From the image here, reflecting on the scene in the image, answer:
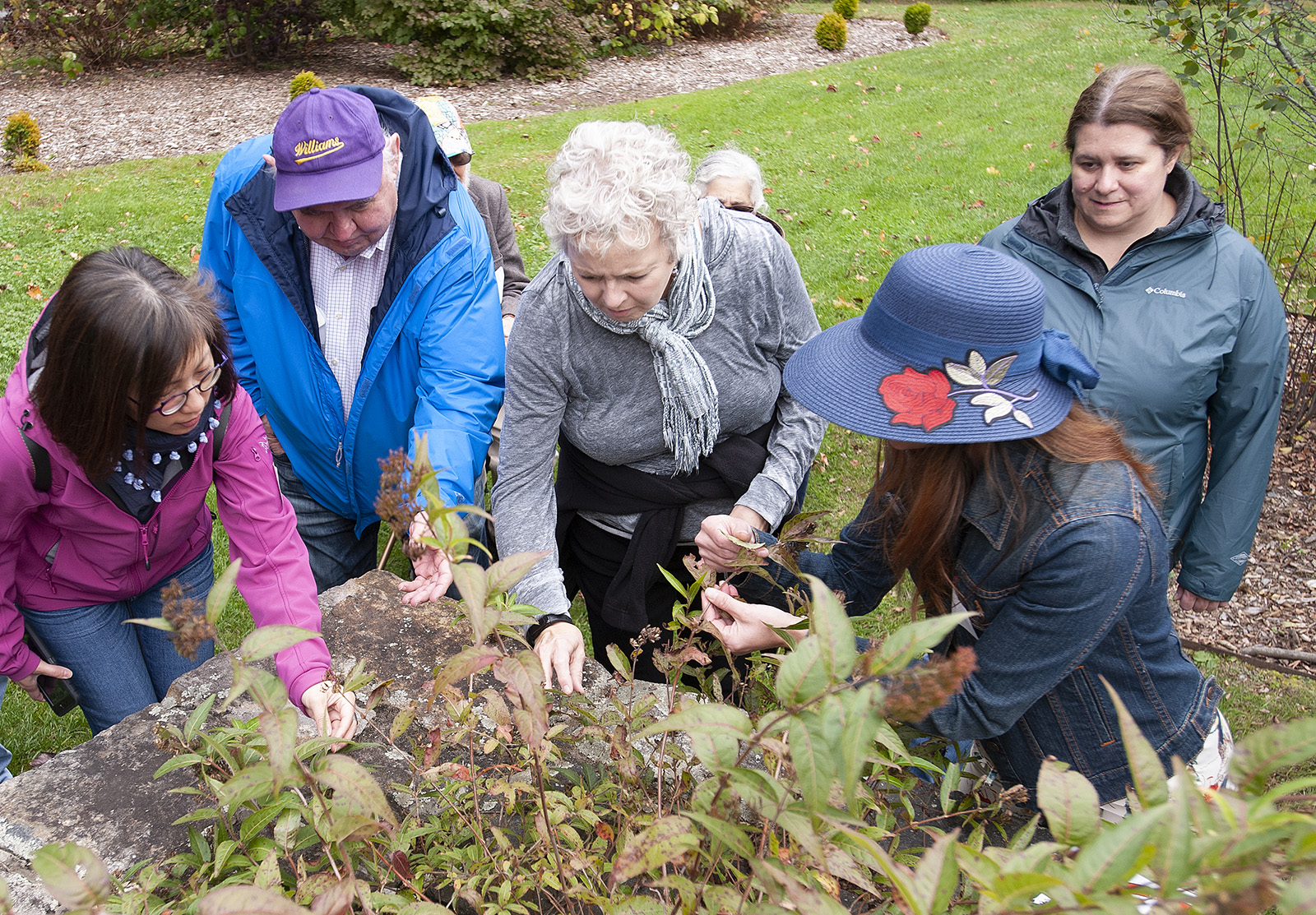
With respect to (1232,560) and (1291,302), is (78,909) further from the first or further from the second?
(1291,302)

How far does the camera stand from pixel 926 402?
5.10 feet

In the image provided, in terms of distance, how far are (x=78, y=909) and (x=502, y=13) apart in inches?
583

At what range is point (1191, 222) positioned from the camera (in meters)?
2.90

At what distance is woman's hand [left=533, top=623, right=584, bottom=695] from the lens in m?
1.95

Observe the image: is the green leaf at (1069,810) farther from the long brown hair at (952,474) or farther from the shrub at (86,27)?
the shrub at (86,27)

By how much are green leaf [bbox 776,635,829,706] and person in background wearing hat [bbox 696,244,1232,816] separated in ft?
2.02

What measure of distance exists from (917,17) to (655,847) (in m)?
20.5

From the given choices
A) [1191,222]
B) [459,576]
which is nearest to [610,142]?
[459,576]

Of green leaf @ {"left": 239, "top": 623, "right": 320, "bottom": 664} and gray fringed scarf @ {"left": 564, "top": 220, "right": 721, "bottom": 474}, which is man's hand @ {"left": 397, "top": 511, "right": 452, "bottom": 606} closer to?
gray fringed scarf @ {"left": 564, "top": 220, "right": 721, "bottom": 474}

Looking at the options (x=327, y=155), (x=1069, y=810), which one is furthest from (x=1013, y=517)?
(x=327, y=155)

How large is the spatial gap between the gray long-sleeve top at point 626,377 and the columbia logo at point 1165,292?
119 cm

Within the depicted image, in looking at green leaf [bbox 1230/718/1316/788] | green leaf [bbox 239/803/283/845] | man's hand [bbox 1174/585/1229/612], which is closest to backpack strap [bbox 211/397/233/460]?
green leaf [bbox 239/803/283/845]

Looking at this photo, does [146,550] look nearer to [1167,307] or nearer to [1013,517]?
[1013,517]

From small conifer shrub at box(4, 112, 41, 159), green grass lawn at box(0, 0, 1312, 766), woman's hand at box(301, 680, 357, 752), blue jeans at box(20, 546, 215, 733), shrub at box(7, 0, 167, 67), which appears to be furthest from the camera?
shrub at box(7, 0, 167, 67)
